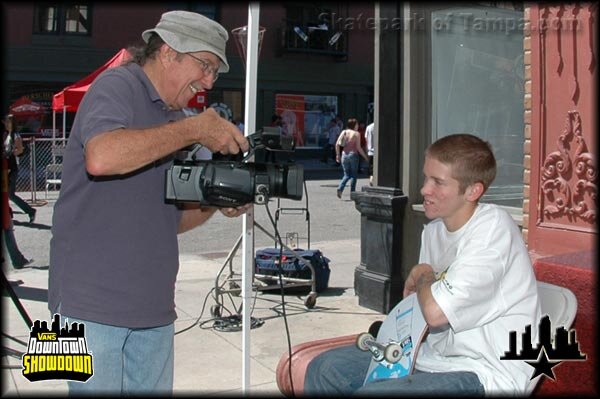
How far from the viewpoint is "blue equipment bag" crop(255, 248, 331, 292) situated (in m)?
5.98

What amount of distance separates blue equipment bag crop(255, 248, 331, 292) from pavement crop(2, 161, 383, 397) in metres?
0.17

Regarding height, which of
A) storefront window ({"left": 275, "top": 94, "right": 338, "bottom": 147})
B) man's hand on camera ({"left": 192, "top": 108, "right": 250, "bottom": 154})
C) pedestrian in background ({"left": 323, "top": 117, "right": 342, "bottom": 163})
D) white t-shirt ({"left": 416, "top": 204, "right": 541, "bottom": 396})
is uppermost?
storefront window ({"left": 275, "top": 94, "right": 338, "bottom": 147})

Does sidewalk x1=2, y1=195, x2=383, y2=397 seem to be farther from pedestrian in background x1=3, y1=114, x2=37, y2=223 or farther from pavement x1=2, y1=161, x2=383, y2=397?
pedestrian in background x1=3, y1=114, x2=37, y2=223

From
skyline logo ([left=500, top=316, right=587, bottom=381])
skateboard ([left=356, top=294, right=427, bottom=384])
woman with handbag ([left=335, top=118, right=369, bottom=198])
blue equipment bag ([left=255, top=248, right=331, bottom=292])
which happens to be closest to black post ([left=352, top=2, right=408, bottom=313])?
blue equipment bag ([left=255, top=248, right=331, bottom=292])

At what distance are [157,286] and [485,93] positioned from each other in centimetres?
420

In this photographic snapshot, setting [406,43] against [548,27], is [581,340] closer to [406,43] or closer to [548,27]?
[548,27]

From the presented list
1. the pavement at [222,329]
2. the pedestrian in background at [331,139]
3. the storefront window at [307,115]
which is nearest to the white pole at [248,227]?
the pavement at [222,329]

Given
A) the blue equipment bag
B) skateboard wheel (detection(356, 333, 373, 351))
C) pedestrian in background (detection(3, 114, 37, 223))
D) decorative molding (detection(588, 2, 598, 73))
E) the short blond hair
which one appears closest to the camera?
the short blond hair

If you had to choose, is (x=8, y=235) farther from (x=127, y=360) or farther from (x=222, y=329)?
(x=127, y=360)

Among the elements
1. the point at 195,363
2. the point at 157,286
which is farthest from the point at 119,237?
the point at 195,363

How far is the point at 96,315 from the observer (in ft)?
6.95

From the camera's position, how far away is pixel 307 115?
2688 centimetres

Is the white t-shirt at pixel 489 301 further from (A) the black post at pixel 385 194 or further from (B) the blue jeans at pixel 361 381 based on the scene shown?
(A) the black post at pixel 385 194

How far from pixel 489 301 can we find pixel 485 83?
3677 mm
